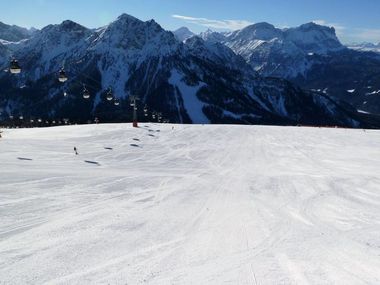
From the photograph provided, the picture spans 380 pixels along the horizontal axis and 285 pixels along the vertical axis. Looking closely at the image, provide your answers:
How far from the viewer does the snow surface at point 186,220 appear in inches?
442

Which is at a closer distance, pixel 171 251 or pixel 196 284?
pixel 196 284

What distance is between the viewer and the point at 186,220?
627 inches

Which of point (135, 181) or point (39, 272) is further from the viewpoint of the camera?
point (135, 181)

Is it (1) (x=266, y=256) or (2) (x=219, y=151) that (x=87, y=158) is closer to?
(2) (x=219, y=151)

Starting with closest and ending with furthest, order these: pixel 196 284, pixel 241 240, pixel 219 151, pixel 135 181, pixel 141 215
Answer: pixel 196 284 < pixel 241 240 < pixel 141 215 < pixel 135 181 < pixel 219 151

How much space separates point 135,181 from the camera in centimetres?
2333

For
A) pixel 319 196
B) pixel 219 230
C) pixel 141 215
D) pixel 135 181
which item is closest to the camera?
pixel 219 230

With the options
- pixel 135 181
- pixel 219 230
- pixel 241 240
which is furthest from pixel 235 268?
pixel 135 181

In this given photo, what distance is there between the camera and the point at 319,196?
800 inches

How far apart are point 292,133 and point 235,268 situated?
Result: 45666mm

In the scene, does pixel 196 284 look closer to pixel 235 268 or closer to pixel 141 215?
pixel 235 268

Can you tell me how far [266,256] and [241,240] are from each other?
146cm

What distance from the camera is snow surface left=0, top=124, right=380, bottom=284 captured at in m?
11.2

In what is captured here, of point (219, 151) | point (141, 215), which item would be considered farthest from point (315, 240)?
point (219, 151)
